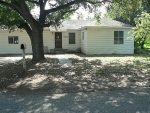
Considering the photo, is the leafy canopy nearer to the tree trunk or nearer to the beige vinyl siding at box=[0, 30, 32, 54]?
the tree trunk

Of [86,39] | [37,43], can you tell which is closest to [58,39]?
[86,39]

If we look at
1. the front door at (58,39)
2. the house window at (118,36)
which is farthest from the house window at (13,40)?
the house window at (118,36)

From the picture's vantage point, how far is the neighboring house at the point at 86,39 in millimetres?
22812

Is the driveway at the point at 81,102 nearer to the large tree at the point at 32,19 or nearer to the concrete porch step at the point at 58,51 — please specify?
the large tree at the point at 32,19

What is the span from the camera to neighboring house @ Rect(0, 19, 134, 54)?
74.8 ft

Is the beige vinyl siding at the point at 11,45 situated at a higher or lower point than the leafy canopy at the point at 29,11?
lower

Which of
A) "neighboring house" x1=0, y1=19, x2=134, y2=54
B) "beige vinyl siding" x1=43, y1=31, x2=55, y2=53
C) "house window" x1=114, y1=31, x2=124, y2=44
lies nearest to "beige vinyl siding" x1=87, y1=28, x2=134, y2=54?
"neighboring house" x1=0, y1=19, x2=134, y2=54

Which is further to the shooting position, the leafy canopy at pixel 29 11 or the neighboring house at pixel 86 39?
the neighboring house at pixel 86 39

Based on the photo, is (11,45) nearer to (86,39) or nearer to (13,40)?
(13,40)

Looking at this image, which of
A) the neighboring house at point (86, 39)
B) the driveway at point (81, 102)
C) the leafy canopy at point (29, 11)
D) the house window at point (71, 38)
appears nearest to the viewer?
the driveway at point (81, 102)

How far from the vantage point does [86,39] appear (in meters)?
22.7

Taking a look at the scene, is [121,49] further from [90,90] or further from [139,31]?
[90,90]

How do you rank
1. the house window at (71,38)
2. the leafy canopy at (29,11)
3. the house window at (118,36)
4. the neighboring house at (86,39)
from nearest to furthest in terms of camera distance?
the leafy canopy at (29,11)
the neighboring house at (86,39)
the house window at (118,36)
the house window at (71,38)

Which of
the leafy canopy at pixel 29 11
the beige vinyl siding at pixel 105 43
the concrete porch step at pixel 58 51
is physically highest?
the leafy canopy at pixel 29 11
